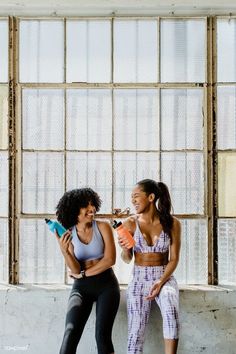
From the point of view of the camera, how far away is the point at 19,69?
4.23 m

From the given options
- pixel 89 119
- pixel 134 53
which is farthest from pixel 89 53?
pixel 89 119

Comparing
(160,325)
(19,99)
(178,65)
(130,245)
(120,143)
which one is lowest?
(160,325)

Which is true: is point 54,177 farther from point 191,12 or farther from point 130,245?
point 191,12

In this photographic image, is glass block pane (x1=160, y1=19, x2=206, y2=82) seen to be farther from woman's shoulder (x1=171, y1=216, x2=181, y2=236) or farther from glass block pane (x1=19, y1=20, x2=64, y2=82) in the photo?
woman's shoulder (x1=171, y1=216, x2=181, y2=236)

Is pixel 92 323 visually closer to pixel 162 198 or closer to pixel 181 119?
pixel 162 198

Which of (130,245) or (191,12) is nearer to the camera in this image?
(130,245)

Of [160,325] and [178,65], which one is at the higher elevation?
[178,65]

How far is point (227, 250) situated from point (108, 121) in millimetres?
1408

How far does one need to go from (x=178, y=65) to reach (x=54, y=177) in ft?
4.41

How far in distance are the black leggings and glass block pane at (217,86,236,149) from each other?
1.38 metres

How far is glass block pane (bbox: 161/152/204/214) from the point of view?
4.21 meters

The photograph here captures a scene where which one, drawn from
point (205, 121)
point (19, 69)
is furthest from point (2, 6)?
point (205, 121)

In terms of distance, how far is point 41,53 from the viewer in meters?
4.23

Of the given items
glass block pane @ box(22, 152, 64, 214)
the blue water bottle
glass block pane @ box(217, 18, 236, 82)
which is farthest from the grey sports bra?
glass block pane @ box(217, 18, 236, 82)
